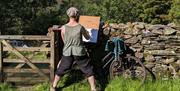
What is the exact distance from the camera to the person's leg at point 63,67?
10867 millimetres

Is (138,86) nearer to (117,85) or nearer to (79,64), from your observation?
(117,85)

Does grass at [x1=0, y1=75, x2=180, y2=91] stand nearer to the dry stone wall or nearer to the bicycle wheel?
the bicycle wheel

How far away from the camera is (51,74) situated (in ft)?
38.0

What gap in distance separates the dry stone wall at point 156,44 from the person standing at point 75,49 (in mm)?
1604

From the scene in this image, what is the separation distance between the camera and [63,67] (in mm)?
10914

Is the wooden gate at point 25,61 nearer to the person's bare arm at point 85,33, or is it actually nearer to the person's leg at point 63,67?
the person's leg at point 63,67

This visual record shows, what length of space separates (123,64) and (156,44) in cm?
104

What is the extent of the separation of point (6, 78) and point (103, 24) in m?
2.65

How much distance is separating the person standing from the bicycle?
102cm

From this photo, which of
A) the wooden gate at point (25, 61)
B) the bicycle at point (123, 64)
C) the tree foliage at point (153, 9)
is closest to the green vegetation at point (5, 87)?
the wooden gate at point (25, 61)

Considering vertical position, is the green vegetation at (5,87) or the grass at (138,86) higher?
the grass at (138,86)

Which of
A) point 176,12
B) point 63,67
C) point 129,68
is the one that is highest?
point 63,67

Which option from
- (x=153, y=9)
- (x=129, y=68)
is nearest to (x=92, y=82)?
(x=129, y=68)

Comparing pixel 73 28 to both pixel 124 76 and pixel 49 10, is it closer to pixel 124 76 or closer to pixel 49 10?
pixel 124 76
